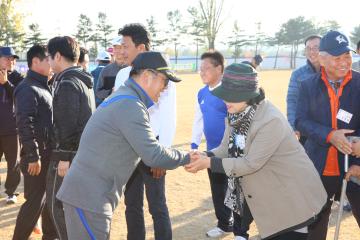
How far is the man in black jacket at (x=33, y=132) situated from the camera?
4.14 metres

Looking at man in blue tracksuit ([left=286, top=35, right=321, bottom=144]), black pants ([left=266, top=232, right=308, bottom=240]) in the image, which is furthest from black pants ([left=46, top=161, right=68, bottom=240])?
man in blue tracksuit ([left=286, top=35, right=321, bottom=144])

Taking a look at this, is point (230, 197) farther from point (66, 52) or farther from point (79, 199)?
point (66, 52)

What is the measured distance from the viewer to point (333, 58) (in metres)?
3.39

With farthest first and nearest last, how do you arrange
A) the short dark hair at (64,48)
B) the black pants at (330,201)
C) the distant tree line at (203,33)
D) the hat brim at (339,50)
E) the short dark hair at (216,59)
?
the distant tree line at (203,33) → the short dark hair at (216,59) → the short dark hair at (64,48) → the black pants at (330,201) → the hat brim at (339,50)

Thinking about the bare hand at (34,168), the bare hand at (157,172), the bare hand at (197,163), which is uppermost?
the bare hand at (197,163)

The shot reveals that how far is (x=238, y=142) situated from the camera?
9.86 feet

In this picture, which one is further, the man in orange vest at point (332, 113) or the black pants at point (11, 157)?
the black pants at point (11, 157)

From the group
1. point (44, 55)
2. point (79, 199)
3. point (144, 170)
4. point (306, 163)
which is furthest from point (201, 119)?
point (79, 199)

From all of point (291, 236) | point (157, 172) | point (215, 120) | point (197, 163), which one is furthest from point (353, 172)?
point (215, 120)

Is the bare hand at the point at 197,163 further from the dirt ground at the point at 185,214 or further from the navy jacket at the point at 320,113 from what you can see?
the dirt ground at the point at 185,214

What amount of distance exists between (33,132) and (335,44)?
2.94m

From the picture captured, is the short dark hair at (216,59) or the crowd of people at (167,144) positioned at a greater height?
the short dark hair at (216,59)

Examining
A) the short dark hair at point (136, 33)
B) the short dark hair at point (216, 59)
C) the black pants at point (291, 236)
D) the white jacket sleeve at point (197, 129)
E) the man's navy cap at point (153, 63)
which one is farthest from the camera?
the white jacket sleeve at point (197, 129)

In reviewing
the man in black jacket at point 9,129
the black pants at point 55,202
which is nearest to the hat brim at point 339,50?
the black pants at point 55,202
